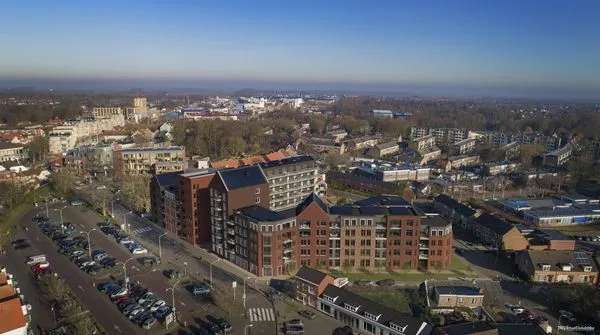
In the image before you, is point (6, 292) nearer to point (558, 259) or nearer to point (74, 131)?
point (558, 259)

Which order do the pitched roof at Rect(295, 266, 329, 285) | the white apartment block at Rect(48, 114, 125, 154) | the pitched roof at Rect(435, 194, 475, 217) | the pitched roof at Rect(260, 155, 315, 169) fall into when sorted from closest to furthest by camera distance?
the pitched roof at Rect(295, 266, 329, 285) → the pitched roof at Rect(260, 155, 315, 169) → the pitched roof at Rect(435, 194, 475, 217) → the white apartment block at Rect(48, 114, 125, 154)

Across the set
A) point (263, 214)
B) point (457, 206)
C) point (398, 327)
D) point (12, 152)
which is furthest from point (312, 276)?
point (12, 152)

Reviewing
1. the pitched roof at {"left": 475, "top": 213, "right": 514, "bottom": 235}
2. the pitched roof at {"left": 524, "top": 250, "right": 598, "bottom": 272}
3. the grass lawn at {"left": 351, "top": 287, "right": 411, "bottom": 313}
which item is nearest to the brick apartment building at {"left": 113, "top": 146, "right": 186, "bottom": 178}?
the grass lawn at {"left": 351, "top": 287, "right": 411, "bottom": 313}

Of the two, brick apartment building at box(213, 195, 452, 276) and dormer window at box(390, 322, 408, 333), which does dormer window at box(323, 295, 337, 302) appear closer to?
dormer window at box(390, 322, 408, 333)

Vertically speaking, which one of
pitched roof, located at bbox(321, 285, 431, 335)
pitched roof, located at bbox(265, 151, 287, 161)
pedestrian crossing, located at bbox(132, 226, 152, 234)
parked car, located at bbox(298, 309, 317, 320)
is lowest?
parked car, located at bbox(298, 309, 317, 320)

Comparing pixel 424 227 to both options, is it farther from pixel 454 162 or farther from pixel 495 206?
pixel 454 162

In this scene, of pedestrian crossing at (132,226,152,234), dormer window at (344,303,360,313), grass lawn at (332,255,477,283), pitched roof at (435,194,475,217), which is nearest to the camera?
dormer window at (344,303,360,313)
